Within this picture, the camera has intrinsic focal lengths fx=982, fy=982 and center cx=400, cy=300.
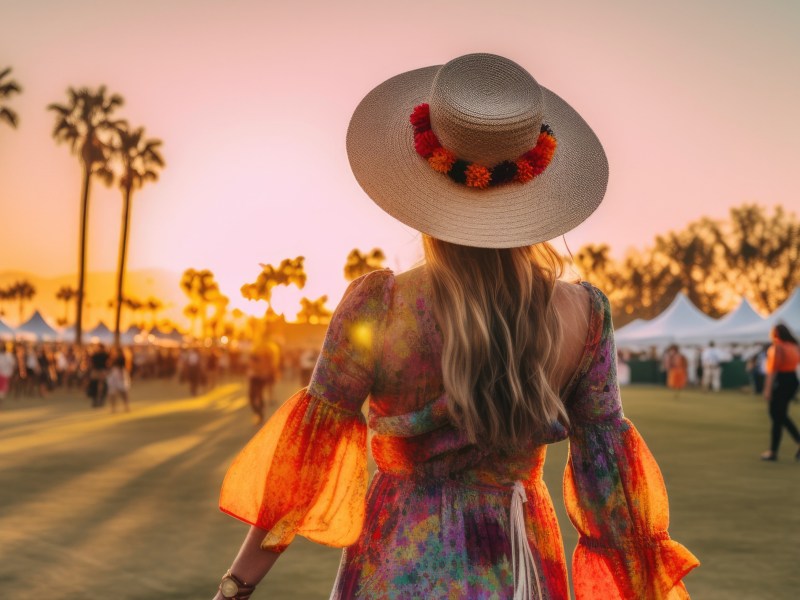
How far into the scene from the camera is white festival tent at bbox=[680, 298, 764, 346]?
37.7 metres

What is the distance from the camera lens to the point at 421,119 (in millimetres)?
2158

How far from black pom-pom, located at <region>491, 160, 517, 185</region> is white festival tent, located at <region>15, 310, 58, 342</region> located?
5303cm

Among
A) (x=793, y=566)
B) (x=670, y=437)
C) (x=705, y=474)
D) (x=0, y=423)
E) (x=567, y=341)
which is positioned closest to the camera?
(x=567, y=341)

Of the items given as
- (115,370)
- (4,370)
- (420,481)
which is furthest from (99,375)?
(420,481)

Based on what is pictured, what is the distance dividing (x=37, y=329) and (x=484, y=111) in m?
54.6

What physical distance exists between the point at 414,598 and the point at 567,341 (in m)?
0.62

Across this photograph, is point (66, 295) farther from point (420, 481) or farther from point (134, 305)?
point (420, 481)

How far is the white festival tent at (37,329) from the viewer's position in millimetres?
52094

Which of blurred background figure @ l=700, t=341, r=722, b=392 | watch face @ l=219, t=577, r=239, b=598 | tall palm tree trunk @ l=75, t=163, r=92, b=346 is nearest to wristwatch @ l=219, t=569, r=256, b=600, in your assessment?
watch face @ l=219, t=577, r=239, b=598

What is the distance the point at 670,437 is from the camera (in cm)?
1727

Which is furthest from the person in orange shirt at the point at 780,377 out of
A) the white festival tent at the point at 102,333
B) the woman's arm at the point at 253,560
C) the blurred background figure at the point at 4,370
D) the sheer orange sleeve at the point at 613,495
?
the white festival tent at the point at 102,333

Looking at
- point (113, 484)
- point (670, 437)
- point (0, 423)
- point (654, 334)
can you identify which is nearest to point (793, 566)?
point (113, 484)

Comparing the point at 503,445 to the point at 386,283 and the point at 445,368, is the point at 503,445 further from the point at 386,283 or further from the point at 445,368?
the point at 386,283

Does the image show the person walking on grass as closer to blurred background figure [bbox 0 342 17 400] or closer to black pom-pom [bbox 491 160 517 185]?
black pom-pom [bbox 491 160 517 185]
